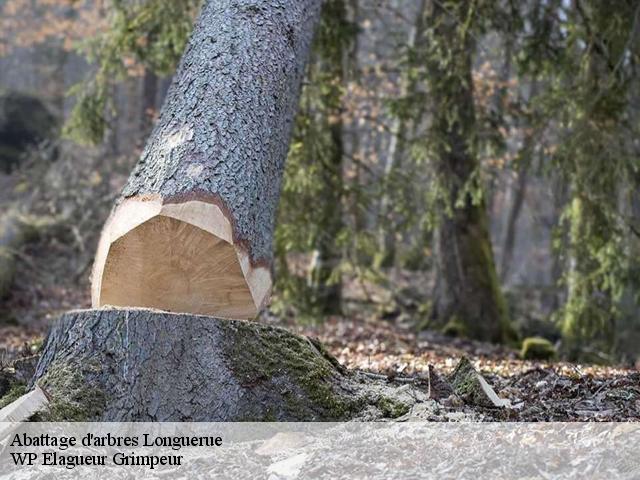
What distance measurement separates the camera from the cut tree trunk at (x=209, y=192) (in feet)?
14.0

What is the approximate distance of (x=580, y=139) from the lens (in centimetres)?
802

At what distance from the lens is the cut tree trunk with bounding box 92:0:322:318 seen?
4258mm

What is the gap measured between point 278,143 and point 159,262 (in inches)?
52.4

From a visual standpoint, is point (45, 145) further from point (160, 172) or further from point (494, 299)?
point (160, 172)

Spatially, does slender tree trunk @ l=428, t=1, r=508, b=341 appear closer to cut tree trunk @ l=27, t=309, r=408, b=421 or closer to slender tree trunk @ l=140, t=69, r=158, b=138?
cut tree trunk @ l=27, t=309, r=408, b=421

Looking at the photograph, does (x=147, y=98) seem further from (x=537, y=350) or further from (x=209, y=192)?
(x=209, y=192)

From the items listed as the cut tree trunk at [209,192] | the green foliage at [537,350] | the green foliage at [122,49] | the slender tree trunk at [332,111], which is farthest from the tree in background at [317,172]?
the cut tree trunk at [209,192]

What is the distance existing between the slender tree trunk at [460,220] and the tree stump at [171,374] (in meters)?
5.46

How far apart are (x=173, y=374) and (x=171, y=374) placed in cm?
1

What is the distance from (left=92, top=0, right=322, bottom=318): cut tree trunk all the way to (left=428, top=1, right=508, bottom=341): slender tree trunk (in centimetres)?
429

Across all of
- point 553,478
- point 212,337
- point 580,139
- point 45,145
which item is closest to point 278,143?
point 212,337

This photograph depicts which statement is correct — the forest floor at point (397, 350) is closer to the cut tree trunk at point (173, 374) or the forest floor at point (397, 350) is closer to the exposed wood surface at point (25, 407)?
the cut tree trunk at point (173, 374)

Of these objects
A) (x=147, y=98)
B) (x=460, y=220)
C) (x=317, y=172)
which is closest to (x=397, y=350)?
(x=317, y=172)

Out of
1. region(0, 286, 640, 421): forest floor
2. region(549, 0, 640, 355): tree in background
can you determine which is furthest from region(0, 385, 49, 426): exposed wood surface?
region(549, 0, 640, 355): tree in background
